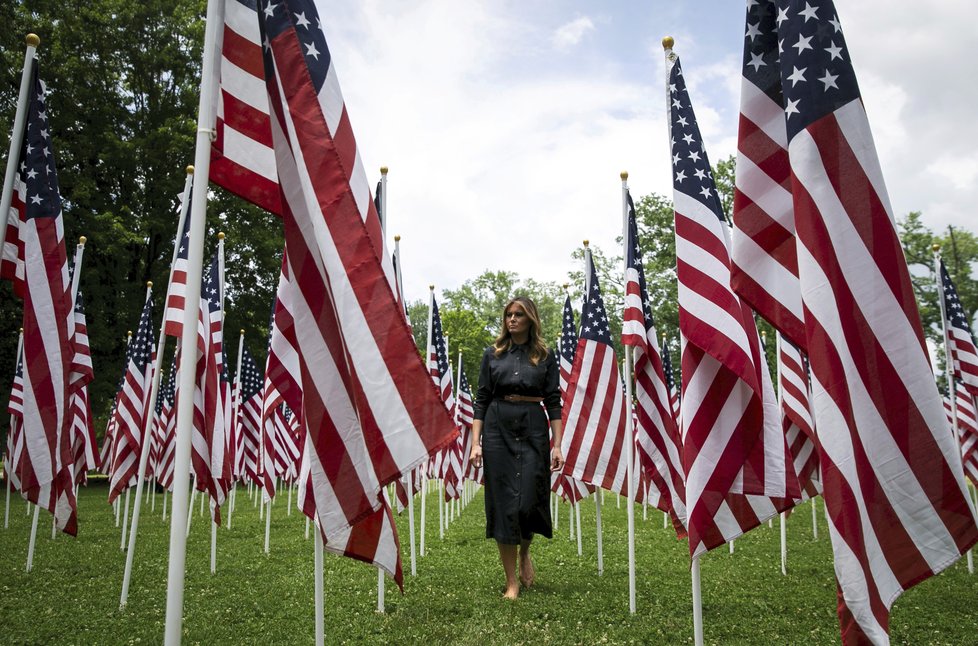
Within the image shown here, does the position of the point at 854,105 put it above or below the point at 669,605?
above

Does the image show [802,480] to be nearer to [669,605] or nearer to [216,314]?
[669,605]

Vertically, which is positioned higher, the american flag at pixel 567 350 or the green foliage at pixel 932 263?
the green foliage at pixel 932 263

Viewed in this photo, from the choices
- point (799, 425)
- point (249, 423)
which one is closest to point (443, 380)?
point (249, 423)

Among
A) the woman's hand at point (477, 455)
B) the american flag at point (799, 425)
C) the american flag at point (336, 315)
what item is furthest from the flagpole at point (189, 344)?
the american flag at point (799, 425)

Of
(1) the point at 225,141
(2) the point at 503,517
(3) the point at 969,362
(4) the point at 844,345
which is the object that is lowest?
(2) the point at 503,517

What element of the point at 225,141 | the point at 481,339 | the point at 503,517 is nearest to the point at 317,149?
the point at 225,141

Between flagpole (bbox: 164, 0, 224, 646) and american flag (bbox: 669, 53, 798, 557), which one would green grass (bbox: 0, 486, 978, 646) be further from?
flagpole (bbox: 164, 0, 224, 646)

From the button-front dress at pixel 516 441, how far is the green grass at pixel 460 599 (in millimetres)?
721

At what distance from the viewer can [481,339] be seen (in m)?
52.2

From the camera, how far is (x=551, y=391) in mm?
6961

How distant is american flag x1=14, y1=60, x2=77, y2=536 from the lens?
5477 mm

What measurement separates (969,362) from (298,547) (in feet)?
33.3

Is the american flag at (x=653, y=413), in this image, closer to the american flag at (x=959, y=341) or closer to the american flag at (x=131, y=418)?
the american flag at (x=959, y=341)

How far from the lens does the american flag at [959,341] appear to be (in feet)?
30.5
